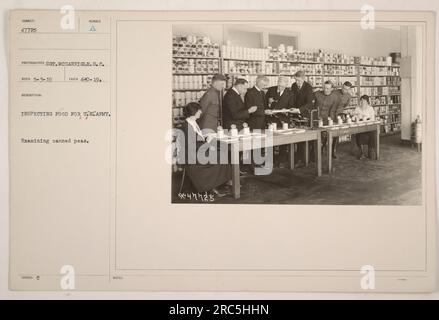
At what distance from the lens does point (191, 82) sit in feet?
7.44

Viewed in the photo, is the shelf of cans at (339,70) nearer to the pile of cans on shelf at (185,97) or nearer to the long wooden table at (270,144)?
the long wooden table at (270,144)

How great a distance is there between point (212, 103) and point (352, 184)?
95cm

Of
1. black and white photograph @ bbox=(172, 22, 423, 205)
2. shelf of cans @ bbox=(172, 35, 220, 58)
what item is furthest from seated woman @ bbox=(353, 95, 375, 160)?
shelf of cans @ bbox=(172, 35, 220, 58)

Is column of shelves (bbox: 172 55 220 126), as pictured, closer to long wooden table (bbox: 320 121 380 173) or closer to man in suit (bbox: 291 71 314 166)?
man in suit (bbox: 291 71 314 166)

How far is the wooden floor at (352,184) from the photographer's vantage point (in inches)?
90.5

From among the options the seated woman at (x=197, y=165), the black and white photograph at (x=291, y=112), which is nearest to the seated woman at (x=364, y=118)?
the black and white photograph at (x=291, y=112)

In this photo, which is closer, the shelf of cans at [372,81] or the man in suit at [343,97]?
the shelf of cans at [372,81]

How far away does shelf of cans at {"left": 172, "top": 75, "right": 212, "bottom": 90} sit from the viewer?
2259 mm

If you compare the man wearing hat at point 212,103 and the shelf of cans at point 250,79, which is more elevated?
the shelf of cans at point 250,79

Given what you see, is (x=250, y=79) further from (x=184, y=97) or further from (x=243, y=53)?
(x=184, y=97)

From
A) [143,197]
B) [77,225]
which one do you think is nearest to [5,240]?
[77,225]

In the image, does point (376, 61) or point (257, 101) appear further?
point (257, 101)

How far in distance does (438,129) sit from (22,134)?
2.42 m

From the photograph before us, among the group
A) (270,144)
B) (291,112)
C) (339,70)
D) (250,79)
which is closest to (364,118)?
(339,70)
